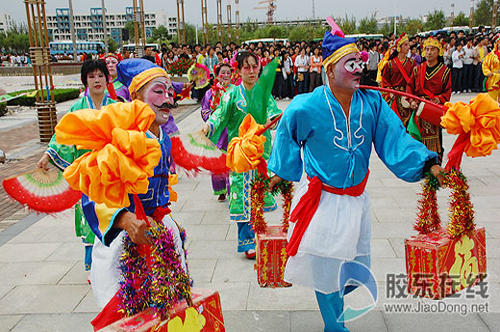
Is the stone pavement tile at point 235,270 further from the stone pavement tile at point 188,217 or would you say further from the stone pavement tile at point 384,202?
→ the stone pavement tile at point 384,202

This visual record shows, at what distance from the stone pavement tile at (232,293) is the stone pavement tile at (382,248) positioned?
119 cm

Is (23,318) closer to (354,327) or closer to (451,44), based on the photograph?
(354,327)

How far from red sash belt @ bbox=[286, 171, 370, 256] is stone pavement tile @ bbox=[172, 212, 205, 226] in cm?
269

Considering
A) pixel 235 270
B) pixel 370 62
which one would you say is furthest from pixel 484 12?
pixel 235 270

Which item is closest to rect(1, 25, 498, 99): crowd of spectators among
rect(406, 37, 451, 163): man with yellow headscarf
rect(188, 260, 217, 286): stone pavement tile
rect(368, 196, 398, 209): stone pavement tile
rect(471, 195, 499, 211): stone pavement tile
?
rect(406, 37, 451, 163): man with yellow headscarf

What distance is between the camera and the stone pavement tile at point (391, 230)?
15.8ft

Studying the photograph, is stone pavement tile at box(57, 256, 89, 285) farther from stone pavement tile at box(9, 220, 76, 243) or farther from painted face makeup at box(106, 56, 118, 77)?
painted face makeup at box(106, 56, 118, 77)

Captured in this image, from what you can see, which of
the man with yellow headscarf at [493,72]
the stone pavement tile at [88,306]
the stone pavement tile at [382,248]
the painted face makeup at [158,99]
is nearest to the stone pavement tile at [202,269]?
the stone pavement tile at [88,306]

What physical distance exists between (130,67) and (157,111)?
1.06 ft

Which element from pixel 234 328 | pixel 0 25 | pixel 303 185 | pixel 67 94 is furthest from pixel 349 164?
pixel 0 25

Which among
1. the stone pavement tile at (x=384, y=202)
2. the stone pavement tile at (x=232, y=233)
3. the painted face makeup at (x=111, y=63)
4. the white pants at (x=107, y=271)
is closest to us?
the white pants at (x=107, y=271)

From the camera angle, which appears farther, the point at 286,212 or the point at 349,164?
the point at 286,212

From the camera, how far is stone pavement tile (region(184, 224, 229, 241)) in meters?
5.01

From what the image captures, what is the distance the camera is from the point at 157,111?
276cm
